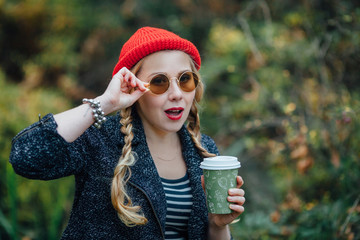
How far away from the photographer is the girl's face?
202cm

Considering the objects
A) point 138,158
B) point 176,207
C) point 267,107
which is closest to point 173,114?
point 138,158

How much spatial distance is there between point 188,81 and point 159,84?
19 centimetres

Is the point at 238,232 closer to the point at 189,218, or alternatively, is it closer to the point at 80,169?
the point at 189,218

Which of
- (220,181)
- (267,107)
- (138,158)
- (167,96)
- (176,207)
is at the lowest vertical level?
(176,207)

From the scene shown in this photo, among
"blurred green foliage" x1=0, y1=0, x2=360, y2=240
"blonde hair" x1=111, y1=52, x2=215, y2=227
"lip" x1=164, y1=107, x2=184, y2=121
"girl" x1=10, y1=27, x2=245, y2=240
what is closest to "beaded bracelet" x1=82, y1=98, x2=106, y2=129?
"girl" x1=10, y1=27, x2=245, y2=240

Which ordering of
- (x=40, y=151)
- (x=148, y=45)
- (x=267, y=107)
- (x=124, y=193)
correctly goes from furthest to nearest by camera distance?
(x=267, y=107) → (x=148, y=45) → (x=124, y=193) → (x=40, y=151)

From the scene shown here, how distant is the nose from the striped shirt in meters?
0.53

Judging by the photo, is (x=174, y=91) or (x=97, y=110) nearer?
(x=97, y=110)

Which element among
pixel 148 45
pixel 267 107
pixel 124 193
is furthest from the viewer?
pixel 267 107

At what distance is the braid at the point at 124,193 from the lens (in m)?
1.81

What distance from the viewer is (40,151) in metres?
1.62

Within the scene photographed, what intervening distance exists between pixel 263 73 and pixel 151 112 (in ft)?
9.28

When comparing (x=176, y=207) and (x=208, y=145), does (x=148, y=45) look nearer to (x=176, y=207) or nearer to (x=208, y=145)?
(x=208, y=145)

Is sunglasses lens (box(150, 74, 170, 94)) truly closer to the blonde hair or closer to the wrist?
the blonde hair
